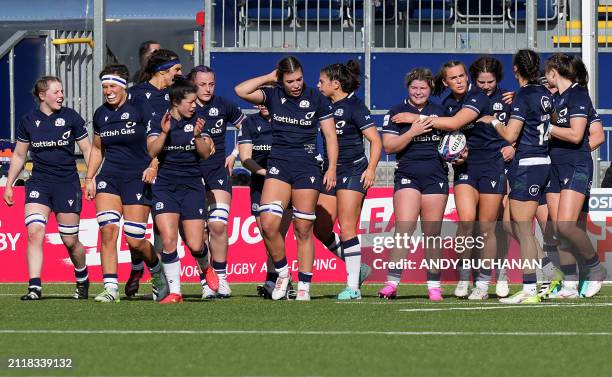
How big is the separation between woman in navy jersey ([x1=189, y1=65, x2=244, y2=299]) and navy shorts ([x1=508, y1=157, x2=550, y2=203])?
2666 mm

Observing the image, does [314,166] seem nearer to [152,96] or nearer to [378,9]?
[152,96]

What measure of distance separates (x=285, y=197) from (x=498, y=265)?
85.4 inches

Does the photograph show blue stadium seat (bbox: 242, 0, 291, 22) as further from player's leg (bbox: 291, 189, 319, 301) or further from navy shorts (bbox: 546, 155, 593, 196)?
navy shorts (bbox: 546, 155, 593, 196)

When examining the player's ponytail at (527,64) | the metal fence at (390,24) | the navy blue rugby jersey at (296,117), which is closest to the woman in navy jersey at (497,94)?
the player's ponytail at (527,64)

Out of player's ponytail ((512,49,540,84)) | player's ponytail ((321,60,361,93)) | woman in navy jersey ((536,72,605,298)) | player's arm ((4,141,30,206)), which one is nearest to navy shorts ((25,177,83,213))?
player's arm ((4,141,30,206))

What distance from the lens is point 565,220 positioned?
12.6 m

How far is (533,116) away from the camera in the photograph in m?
12.6

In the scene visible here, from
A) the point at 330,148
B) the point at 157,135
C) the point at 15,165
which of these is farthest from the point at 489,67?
the point at 15,165

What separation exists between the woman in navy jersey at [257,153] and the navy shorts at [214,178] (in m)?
0.54

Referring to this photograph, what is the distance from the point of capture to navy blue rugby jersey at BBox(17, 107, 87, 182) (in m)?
13.1

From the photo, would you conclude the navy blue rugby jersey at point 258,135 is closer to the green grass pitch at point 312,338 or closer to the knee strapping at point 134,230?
the knee strapping at point 134,230

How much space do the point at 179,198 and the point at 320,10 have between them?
9.44 metres

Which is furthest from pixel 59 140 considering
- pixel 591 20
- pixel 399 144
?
pixel 591 20

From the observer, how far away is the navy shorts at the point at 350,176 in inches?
520
